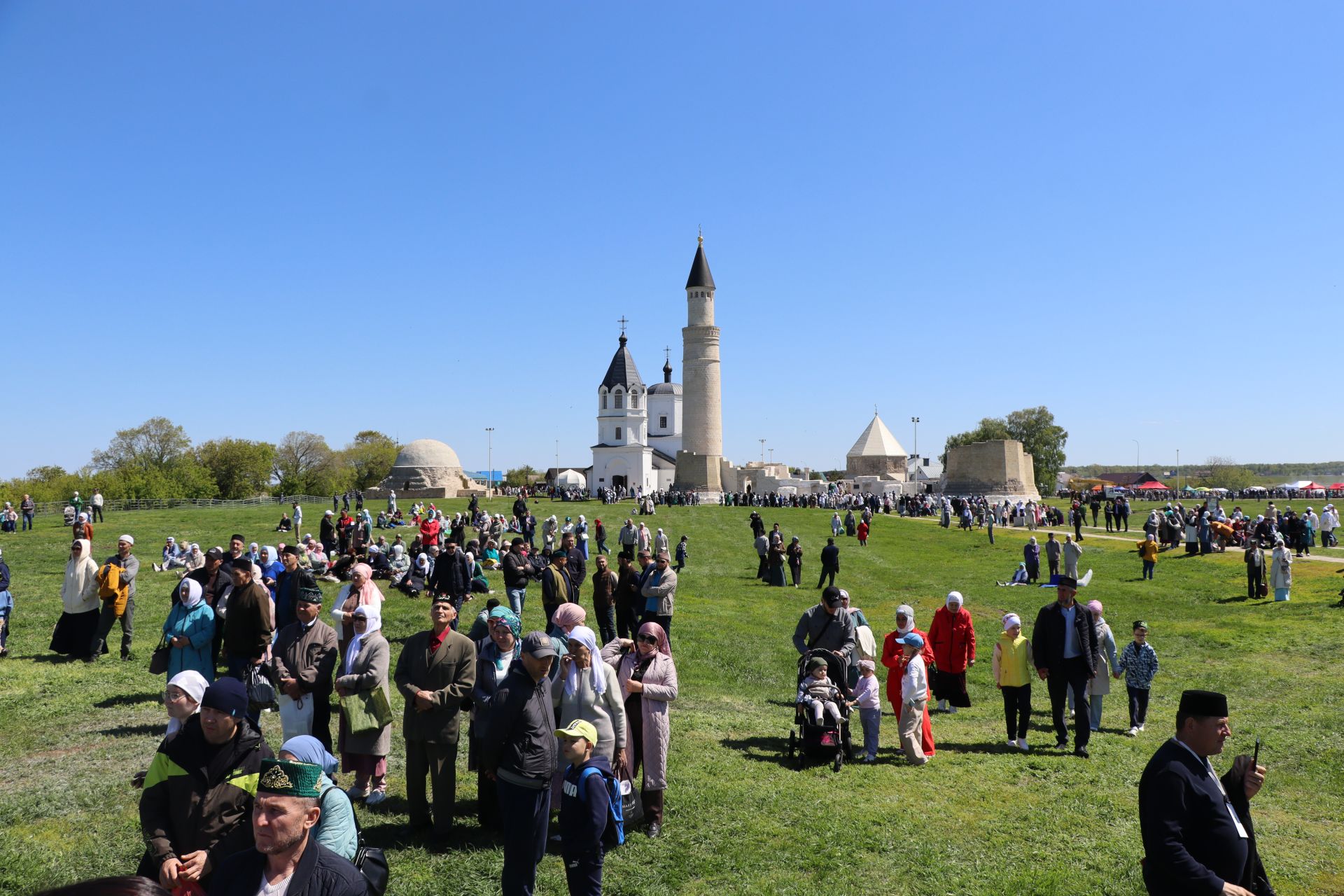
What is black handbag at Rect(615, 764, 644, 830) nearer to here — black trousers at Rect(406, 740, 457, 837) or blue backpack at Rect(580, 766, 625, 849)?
blue backpack at Rect(580, 766, 625, 849)

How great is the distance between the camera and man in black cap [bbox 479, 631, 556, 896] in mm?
4816

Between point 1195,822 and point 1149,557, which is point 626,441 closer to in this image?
point 1149,557

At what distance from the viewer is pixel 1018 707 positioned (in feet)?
29.8

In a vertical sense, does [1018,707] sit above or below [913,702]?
below

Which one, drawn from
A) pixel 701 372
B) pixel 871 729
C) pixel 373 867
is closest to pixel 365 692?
pixel 373 867

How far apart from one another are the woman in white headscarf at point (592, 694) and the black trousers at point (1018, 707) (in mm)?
5086

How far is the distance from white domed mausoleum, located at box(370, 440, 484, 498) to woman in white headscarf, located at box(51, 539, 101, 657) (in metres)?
48.1

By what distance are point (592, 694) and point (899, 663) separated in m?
4.04

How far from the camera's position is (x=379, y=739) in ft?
21.1

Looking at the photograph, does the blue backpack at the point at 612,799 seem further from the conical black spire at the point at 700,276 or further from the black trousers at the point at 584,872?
the conical black spire at the point at 700,276

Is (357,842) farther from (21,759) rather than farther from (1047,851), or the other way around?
(21,759)

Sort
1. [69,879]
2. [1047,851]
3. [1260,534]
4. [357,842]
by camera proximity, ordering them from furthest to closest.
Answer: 1. [1260,534]
2. [1047,851]
3. [69,879]
4. [357,842]

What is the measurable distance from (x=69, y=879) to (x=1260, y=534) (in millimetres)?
31599

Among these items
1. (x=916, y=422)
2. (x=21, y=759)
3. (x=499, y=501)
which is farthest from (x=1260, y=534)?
(x=916, y=422)
